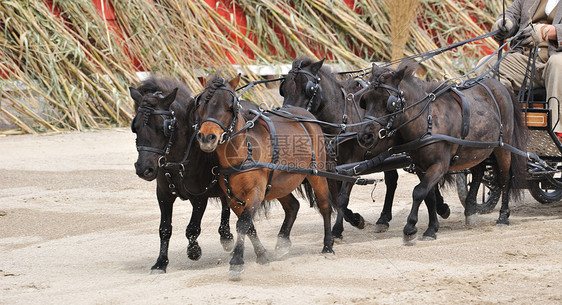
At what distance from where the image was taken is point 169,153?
16.7ft

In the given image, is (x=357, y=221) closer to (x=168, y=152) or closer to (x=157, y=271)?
(x=157, y=271)

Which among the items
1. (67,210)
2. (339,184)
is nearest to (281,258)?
(339,184)

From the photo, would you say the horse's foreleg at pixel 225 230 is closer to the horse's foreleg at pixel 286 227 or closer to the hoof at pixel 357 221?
the horse's foreleg at pixel 286 227

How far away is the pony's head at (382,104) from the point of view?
18.9ft

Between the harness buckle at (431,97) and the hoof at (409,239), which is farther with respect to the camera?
the harness buckle at (431,97)

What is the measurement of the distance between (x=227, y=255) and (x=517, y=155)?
8.93 feet

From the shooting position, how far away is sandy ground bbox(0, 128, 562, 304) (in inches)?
175

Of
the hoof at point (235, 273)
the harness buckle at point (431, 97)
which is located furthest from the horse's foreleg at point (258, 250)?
the harness buckle at point (431, 97)

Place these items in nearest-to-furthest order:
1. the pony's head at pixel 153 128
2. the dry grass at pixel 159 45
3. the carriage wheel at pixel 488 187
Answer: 1. the pony's head at pixel 153 128
2. the carriage wheel at pixel 488 187
3. the dry grass at pixel 159 45

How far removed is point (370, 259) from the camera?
5332 mm

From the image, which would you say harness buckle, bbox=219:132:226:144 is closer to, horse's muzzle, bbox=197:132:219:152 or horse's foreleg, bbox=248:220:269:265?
horse's muzzle, bbox=197:132:219:152

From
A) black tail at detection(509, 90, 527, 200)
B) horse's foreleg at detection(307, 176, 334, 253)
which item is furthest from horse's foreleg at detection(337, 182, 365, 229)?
black tail at detection(509, 90, 527, 200)

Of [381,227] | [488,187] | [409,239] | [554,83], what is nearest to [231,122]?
[409,239]

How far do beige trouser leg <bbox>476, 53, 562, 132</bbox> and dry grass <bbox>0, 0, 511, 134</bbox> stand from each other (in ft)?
13.9
